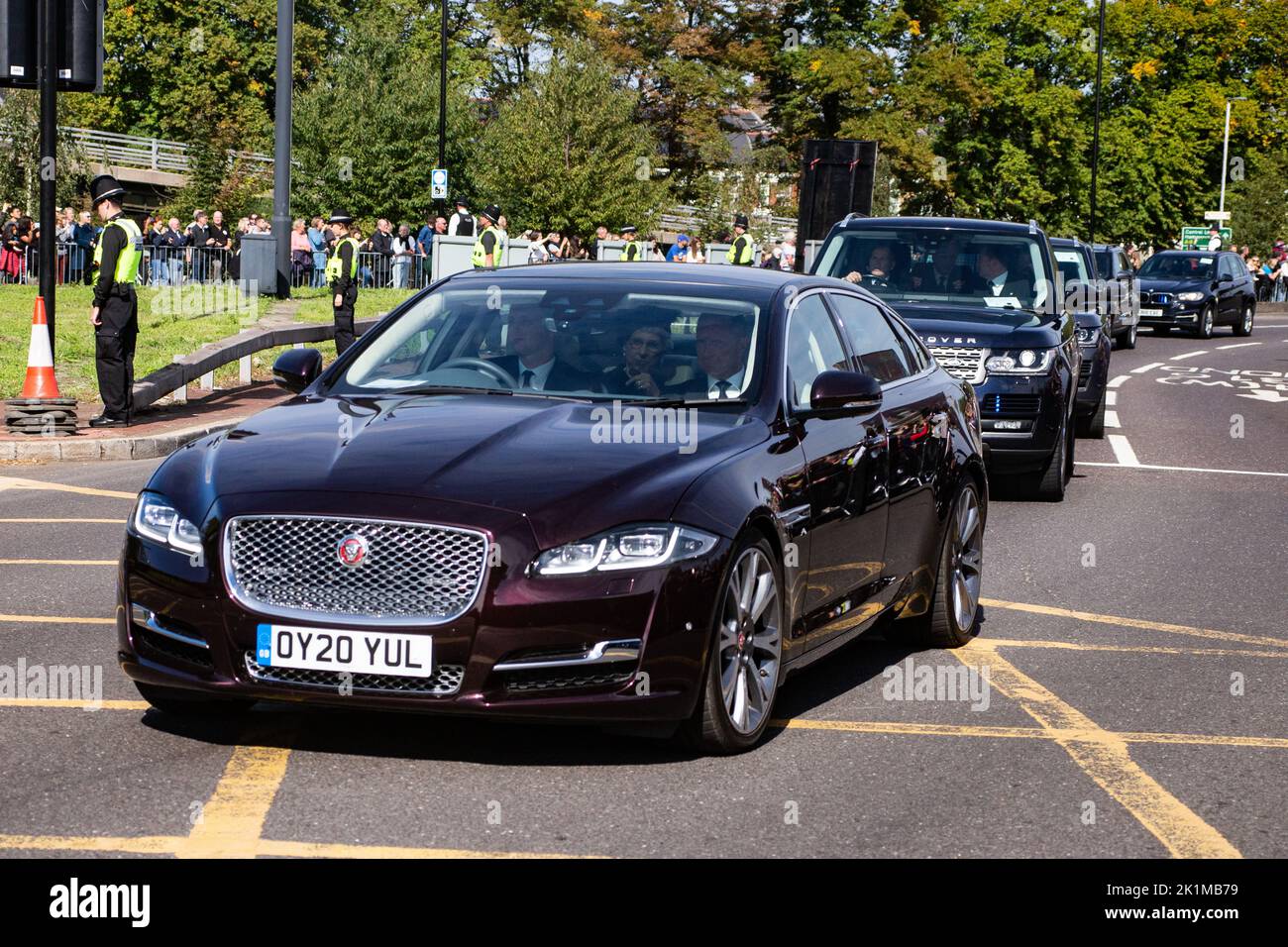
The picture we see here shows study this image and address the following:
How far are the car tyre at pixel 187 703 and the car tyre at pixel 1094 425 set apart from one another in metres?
14.1

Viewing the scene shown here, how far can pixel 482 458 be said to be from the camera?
6.04m

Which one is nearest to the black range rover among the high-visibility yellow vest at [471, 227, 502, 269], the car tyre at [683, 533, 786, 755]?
the car tyre at [683, 533, 786, 755]

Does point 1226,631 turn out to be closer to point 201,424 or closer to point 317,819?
point 317,819

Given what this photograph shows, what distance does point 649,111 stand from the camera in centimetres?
6725

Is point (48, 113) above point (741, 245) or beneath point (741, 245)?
above

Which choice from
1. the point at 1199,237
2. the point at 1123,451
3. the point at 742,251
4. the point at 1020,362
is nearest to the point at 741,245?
the point at 742,251

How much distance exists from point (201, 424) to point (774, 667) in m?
11.5

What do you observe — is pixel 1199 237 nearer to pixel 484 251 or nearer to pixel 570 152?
pixel 570 152

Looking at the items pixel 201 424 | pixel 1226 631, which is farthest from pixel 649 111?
pixel 1226 631

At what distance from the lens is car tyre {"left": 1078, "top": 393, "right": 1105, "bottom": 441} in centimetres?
1948

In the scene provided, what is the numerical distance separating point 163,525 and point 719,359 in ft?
6.84

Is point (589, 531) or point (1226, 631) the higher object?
point (589, 531)

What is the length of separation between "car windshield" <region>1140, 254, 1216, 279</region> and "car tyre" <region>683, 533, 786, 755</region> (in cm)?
3972
